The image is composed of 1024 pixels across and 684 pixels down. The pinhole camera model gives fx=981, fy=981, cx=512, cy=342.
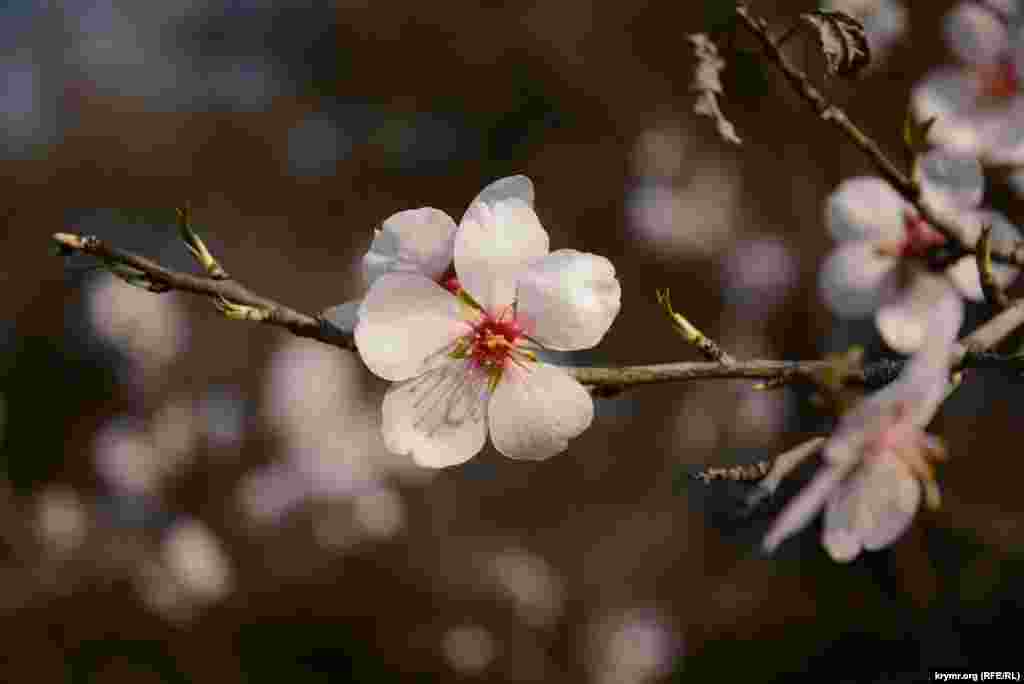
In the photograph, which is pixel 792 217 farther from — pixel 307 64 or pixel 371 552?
pixel 307 64

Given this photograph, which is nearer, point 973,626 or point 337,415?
point 973,626

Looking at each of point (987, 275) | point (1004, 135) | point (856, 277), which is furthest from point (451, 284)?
point (1004, 135)

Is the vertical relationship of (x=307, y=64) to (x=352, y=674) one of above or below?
above

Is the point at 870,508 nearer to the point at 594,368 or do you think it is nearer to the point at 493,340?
the point at 594,368

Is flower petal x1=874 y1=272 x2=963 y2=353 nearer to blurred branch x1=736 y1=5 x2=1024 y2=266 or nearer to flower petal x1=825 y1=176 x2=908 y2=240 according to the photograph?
flower petal x1=825 y1=176 x2=908 y2=240

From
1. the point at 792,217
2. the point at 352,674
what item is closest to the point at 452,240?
the point at 352,674

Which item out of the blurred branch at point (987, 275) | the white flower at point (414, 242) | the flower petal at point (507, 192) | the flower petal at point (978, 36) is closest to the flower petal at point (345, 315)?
the white flower at point (414, 242)
